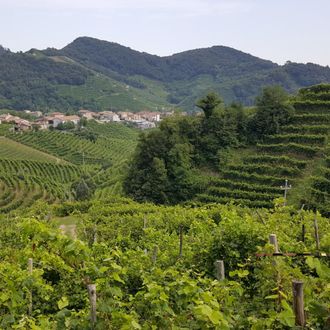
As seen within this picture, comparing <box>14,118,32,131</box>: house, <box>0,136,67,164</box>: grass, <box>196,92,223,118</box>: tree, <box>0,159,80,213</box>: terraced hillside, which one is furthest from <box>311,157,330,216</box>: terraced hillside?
<box>14,118,32,131</box>: house

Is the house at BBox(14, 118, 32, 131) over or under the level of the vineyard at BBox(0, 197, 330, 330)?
over

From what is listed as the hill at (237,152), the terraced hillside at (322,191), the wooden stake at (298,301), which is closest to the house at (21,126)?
the hill at (237,152)

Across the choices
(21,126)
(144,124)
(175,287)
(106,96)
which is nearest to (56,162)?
(21,126)

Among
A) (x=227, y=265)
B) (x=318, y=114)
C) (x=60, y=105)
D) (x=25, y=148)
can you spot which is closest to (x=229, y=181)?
(x=318, y=114)

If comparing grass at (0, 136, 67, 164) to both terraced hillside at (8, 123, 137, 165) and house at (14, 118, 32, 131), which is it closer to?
terraced hillside at (8, 123, 137, 165)

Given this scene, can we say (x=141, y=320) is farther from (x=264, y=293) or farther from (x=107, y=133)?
(x=107, y=133)

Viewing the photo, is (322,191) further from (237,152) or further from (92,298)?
(92,298)

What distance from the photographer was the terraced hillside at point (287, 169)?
23891mm

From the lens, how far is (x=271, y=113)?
30328mm

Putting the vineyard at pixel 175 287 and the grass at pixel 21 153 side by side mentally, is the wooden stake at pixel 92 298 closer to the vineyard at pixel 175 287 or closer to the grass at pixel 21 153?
the vineyard at pixel 175 287

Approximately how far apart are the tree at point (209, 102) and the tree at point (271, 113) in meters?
3.08

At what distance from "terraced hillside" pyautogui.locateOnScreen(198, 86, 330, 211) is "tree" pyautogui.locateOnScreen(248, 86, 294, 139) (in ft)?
2.16

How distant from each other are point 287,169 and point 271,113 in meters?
6.35

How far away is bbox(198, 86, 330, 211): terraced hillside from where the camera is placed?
2389 centimetres
